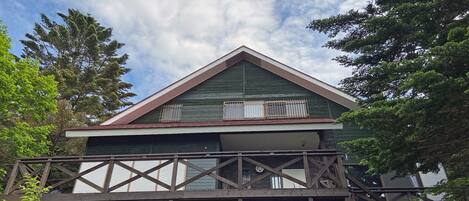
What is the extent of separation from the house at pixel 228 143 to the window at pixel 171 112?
0.04m

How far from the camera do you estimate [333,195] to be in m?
7.06

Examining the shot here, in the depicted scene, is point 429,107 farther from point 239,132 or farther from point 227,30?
point 227,30

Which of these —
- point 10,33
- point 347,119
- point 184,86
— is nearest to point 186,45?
point 184,86

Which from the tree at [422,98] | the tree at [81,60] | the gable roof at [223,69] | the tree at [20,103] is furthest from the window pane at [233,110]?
the tree at [81,60]

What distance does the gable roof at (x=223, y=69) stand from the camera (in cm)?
1191

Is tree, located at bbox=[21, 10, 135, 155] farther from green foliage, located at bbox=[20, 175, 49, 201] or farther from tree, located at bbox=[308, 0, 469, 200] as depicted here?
tree, located at bbox=[308, 0, 469, 200]

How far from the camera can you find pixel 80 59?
24.0 m

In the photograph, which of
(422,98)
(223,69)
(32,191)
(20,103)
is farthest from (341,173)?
(20,103)

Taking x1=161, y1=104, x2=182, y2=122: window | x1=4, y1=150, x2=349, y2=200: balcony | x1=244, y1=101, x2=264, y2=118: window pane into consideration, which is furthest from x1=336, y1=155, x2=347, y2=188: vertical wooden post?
x1=161, y1=104, x2=182, y2=122: window

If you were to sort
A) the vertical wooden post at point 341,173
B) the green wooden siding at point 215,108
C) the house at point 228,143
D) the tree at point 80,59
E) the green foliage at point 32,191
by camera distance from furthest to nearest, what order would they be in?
1. the tree at point 80,59
2. the green wooden siding at point 215,108
3. the house at point 228,143
4. the vertical wooden post at point 341,173
5. the green foliage at point 32,191

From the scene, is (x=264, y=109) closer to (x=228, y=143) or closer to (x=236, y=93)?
(x=236, y=93)

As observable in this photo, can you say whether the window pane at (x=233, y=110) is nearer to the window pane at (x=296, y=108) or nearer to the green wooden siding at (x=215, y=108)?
the green wooden siding at (x=215, y=108)

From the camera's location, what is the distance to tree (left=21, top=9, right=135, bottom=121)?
843 inches

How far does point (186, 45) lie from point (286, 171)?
10717mm
